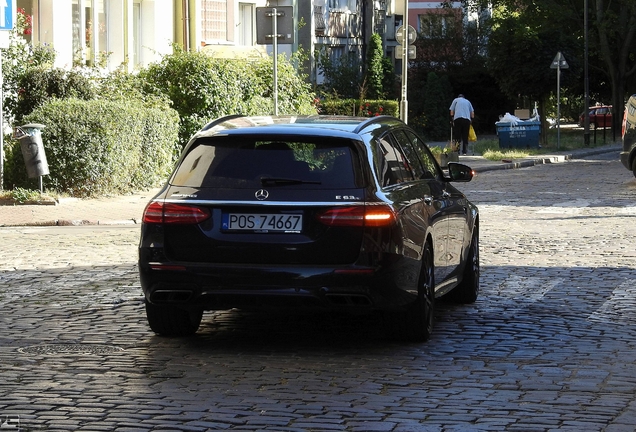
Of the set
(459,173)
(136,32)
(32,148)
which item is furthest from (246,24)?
(459,173)

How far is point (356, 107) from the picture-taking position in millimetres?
45125

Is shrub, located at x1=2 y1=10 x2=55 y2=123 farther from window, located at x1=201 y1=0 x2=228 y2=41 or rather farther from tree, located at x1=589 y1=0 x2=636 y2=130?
tree, located at x1=589 y1=0 x2=636 y2=130

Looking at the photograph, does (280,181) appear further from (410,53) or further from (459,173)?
(410,53)

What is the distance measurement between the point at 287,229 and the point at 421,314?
1.14 metres

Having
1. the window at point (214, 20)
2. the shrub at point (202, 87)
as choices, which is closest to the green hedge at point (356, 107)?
the window at point (214, 20)

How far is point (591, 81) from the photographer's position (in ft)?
203

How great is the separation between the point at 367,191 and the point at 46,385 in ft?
7.46

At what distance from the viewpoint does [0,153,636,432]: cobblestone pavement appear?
6.63m

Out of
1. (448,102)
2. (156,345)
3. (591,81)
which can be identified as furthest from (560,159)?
(156,345)

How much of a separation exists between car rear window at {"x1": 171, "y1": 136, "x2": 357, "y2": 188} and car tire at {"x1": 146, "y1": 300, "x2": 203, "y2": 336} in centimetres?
89

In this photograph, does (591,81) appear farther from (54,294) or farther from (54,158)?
(54,294)

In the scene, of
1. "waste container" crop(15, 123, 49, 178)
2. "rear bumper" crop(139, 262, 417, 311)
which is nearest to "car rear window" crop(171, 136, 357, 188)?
"rear bumper" crop(139, 262, 417, 311)

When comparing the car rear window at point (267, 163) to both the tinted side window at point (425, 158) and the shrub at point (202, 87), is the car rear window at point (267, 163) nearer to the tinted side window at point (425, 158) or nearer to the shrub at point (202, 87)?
the tinted side window at point (425, 158)

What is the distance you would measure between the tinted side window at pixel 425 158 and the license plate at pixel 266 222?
5.98ft
